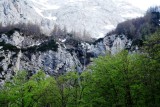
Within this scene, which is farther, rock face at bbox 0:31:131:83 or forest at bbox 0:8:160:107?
rock face at bbox 0:31:131:83

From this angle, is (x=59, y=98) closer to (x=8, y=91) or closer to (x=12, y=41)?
(x=8, y=91)

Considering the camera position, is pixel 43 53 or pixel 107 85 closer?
pixel 107 85

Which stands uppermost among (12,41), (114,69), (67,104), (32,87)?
(12,41)

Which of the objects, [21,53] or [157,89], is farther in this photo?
[21,53]

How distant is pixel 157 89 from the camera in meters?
38.0

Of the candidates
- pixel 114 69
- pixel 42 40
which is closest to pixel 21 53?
pixel 42 40

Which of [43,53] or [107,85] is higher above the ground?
[43,53]

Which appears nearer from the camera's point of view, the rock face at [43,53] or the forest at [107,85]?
the forest at [107,85]

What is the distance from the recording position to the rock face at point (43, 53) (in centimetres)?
11824

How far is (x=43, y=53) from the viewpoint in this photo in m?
133

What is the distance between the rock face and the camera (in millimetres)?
118238

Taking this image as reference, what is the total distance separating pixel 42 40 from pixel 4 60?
3806 cm

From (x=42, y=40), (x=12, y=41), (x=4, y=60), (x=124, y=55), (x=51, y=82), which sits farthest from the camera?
(x=42, y=40)

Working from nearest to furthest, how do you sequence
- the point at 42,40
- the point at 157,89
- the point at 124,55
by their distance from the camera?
the point at 157,89
the point at 124,55
the point at 42,40
